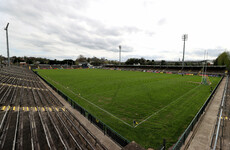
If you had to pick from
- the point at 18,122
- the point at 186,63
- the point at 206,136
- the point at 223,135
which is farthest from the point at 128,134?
the point at 186,63

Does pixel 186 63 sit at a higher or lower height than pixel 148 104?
higher

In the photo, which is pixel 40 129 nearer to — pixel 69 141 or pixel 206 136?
pixel 69 141

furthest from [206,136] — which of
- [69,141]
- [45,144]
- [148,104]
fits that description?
[45,144]

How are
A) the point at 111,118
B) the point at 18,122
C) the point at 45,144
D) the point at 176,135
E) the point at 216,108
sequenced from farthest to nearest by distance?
1. the point at 216,108
2. the point at 111,118
3. the point at 18,122
4. the point at 176,135
5. the point at 45,144

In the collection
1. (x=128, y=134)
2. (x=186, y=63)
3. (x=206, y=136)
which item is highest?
(x=186, y=63)

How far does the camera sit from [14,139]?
24.4 feet

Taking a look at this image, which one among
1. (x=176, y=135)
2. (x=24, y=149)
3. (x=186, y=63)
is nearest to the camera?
(x=24, y=149)

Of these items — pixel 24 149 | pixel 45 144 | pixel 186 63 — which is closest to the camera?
pixel 24 149

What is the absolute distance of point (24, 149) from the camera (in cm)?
678

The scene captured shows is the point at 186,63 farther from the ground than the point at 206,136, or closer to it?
farther from the ground

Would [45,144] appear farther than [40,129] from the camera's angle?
No

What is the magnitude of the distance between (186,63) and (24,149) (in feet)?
347

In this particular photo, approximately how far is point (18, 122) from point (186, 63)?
346ft

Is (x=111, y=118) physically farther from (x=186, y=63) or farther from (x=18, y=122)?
(x=186, y=63)
